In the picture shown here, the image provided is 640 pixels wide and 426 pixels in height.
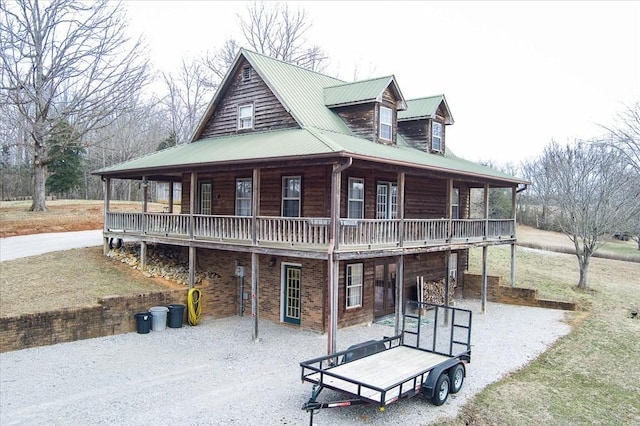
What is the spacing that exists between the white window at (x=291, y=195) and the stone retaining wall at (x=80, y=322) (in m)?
4.77

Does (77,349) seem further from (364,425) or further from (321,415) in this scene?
(364,425)

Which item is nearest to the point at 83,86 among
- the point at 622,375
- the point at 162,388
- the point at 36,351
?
the point at 36,351

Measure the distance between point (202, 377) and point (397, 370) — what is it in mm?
4799

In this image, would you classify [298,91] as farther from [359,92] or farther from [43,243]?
[43,243]

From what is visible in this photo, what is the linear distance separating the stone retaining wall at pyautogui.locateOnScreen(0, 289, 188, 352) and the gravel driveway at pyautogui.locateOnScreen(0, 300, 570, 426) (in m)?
0.30

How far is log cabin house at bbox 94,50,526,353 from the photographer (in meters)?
14.4

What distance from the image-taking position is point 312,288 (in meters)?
16.5

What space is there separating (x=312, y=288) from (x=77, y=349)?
7.34 metres

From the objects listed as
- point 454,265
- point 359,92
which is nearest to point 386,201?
point 359,92

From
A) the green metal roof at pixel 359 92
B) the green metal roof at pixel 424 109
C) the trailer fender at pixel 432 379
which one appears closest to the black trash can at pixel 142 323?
the trailer fender at pixel 432 379

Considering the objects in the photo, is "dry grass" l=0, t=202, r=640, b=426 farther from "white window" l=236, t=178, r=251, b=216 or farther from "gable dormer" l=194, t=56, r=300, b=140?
"gable dormer" l=194, t=56, r=300, b=140

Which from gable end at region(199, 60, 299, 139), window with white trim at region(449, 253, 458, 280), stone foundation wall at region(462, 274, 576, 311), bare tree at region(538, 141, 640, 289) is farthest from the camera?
bare tree at region(538, 141, 640, 289)

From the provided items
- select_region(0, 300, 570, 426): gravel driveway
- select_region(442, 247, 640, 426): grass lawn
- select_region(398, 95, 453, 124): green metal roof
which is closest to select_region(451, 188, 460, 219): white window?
select_region(398, 95, 453, 124): green metal roof

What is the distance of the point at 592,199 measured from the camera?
25500 mm
